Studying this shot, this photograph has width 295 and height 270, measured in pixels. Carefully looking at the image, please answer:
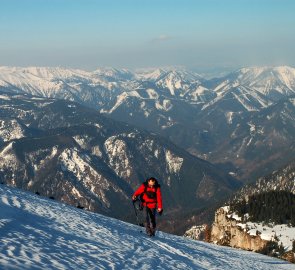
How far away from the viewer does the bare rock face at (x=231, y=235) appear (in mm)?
116656

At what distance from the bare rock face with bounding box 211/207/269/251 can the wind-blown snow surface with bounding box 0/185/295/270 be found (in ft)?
251

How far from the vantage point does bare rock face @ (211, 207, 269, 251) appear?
116656mm

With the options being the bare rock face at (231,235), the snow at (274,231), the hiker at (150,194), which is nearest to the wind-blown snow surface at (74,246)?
the hiker at (150,194)

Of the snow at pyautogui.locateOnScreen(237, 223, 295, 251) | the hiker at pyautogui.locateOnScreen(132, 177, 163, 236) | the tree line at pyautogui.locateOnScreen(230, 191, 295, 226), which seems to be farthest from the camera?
the tree line at pyautogui.locateOnScreen(230, 191, 295, 226)

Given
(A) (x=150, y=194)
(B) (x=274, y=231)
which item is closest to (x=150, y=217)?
(A) (x=150, y=194)

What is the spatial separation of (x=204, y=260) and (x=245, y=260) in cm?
769

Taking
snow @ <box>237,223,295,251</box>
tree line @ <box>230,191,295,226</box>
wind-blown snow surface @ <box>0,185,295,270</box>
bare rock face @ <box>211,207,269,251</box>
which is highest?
wind-blown snow surface @ <box>0,185,295,270</box>

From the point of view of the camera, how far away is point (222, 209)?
495 feet

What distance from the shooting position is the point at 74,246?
24.0 meters

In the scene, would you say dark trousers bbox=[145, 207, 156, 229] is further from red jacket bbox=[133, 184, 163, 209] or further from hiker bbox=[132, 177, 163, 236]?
red jacket bbox=[133, 184, 163, 209]

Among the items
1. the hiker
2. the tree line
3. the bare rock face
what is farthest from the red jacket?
the tree line

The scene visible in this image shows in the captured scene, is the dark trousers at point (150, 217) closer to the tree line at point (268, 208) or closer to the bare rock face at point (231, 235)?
the bare rock face at point (231, 235)

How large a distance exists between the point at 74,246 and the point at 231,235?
108m

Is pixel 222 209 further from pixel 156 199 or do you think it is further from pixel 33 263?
pixel 33 263
